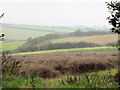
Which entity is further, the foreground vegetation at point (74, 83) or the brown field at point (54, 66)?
the brown field at point (54, 66)

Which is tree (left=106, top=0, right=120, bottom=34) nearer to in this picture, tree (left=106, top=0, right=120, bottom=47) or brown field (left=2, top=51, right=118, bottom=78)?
tree (left=106, top=0, right=120, bottom=47)

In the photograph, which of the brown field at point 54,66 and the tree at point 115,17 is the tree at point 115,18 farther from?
the brown field at point 54,66

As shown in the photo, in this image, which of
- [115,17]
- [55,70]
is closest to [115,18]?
[115,17]

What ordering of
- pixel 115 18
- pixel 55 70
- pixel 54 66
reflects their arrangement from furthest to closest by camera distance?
pixel 54 66, pixel 55 70, pixel 115 18

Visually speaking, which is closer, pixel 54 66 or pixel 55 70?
pixel 55 70

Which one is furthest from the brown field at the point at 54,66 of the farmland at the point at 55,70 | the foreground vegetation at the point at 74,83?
the foreground vegetation at the point at 74,83

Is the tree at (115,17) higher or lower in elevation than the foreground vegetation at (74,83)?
higher

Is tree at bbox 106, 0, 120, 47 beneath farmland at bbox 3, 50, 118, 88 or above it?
above

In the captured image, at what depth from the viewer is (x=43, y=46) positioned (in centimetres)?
2877

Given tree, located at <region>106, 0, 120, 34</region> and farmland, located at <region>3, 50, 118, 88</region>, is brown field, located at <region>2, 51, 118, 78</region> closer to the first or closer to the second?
farmland, located at <region>3, 50, 118, 88</region>

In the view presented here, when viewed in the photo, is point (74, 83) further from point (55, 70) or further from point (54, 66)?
point (54, 66)

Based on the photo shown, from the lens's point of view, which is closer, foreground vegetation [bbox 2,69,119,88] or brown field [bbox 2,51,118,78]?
foreground vegetation [bbox 2,69,119,88]

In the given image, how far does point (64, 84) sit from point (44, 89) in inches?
45.3

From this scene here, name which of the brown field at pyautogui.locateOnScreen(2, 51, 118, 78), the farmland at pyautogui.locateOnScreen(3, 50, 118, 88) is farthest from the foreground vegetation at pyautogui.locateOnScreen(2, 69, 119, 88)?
the brown field at pyautogui.locateOnScreen(2, 51, 118, 78)
